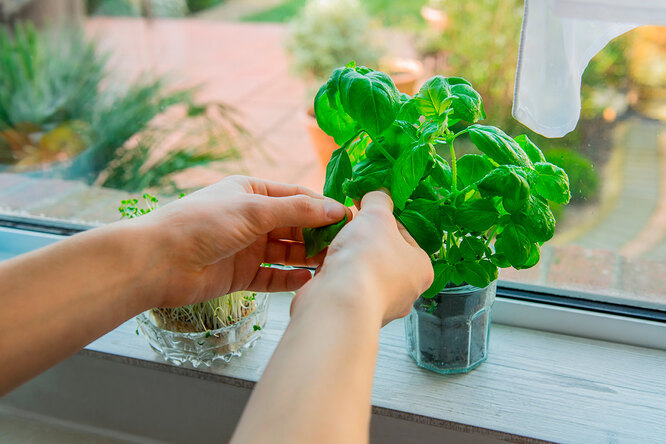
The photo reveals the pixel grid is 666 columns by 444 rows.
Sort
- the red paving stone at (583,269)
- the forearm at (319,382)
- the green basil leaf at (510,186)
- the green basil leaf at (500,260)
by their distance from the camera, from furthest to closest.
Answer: the red paving stone at (583,269)
the green basil leaf at (500,260)
the green basil leaf at (510,186)
the forearm at (319,382)

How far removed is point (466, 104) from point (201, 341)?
1.54ft

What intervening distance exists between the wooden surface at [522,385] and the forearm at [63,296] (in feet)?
0.75

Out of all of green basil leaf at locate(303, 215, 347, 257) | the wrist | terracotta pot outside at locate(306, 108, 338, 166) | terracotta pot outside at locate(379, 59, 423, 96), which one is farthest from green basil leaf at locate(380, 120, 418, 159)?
terracotta pot outside at locate(379, 59, 423, 96)

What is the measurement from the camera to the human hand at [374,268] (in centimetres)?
50

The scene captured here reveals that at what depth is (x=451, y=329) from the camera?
767 millimetres

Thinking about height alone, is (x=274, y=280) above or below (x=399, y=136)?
below

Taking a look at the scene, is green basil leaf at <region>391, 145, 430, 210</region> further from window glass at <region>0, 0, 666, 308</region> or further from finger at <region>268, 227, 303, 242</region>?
window glass at <region>0, 0, 666, 308</region>

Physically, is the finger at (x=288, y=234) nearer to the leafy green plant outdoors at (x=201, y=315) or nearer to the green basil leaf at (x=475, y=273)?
the leafy green plant outdoors at (x=201, y=315)

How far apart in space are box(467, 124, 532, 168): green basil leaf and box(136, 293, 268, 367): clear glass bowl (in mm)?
413

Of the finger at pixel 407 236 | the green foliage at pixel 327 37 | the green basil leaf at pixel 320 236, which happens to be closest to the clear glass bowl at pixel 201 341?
the green basil leaf at pixel 320 236

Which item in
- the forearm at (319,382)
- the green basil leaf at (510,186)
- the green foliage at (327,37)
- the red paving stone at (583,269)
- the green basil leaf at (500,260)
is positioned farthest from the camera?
the green foliage at (327,37)

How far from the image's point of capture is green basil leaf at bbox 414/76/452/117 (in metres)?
0.62

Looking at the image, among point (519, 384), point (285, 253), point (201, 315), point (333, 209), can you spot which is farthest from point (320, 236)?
point (519, 384)

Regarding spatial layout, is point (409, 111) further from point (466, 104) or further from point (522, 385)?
point (522, 385)
